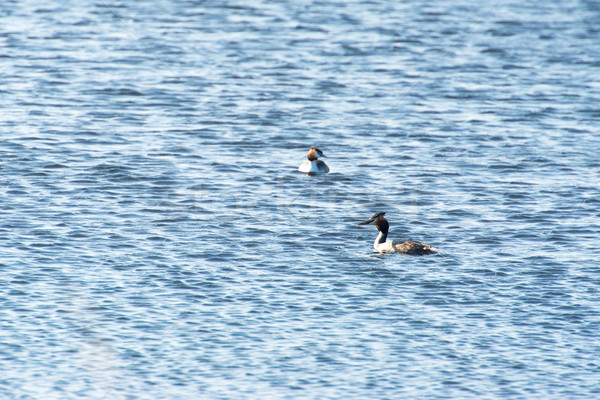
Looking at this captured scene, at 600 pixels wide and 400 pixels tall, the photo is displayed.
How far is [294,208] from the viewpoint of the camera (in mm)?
21375

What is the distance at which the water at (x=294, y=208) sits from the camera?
45.8 ft

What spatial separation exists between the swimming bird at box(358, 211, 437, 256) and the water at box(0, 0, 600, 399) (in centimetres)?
31

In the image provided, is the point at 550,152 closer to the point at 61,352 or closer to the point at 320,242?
the point at 320,242

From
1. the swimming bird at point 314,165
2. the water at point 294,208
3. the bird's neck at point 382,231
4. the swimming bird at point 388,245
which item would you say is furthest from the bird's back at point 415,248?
the swimming bird at point 314,165

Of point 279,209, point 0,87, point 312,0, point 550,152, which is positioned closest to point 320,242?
point 279,209

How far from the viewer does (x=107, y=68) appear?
3391 cm

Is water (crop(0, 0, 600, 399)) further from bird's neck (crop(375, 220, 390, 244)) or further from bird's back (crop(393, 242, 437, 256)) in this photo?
bird's neck (crop(375, 220, 390, 244))

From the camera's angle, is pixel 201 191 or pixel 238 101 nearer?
pixel 201 191

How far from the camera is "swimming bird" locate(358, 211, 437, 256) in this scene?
723 inches

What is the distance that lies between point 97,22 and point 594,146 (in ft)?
73.4

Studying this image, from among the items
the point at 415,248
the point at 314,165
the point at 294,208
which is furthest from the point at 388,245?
the point at 314,165

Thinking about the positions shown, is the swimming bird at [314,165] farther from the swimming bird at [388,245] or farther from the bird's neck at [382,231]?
the bird's neck at [382,231]

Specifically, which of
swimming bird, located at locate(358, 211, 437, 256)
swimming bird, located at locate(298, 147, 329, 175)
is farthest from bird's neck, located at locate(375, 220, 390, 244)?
swimming bird, located at locate(298, 147, 329, 175)

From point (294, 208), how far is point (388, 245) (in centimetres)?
321
